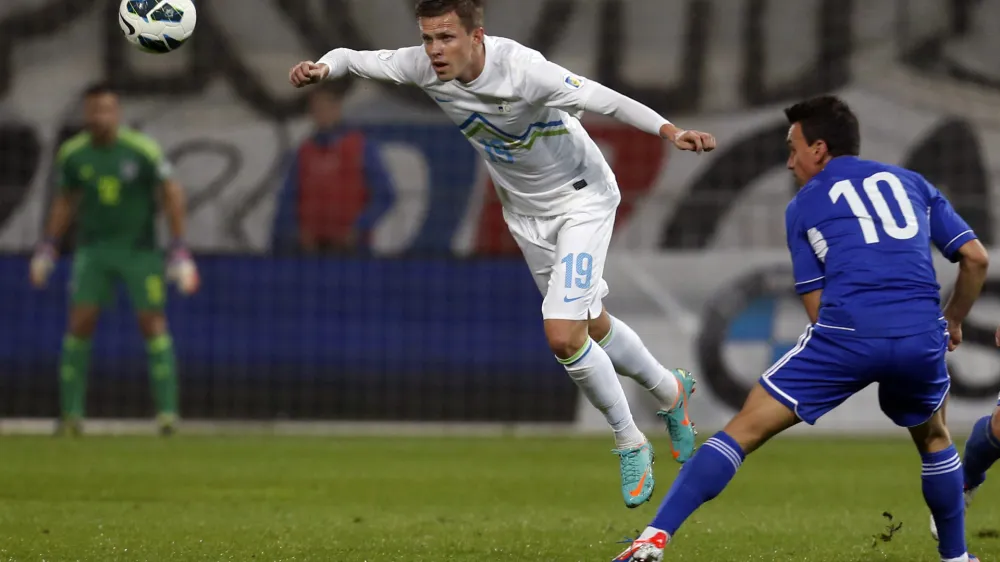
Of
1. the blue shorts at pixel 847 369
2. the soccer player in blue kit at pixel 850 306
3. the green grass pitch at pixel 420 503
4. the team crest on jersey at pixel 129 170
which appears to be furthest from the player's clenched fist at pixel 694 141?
the team crest on jersey at pixel 129 170

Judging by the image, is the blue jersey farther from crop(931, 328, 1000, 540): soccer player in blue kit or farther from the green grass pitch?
the green grass pitch

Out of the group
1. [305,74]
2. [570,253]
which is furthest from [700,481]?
[305,74]

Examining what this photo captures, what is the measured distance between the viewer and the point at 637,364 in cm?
663

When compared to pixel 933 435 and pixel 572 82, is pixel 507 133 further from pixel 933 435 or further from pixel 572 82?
pixel 933 435

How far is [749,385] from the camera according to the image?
12.3 metres

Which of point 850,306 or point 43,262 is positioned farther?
point 43,262

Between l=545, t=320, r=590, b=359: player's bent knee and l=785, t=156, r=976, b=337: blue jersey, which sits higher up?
l=785, t=156, r=976, b=337: blue jersey

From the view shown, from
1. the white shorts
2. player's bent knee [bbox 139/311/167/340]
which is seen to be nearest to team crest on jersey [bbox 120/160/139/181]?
player's bent knee [bbox 139/311/167/340]

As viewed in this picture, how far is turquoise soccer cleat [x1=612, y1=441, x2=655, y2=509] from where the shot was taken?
5.93m

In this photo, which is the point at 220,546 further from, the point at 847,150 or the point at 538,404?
the point at 538,404

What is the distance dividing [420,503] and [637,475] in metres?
2.04

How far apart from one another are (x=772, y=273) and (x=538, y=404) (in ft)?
7.31

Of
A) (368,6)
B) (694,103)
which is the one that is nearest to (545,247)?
(694,103)

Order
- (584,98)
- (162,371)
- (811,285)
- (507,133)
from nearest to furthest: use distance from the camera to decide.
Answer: (811,285) → (584,98) → (507,133) → (162,371)
